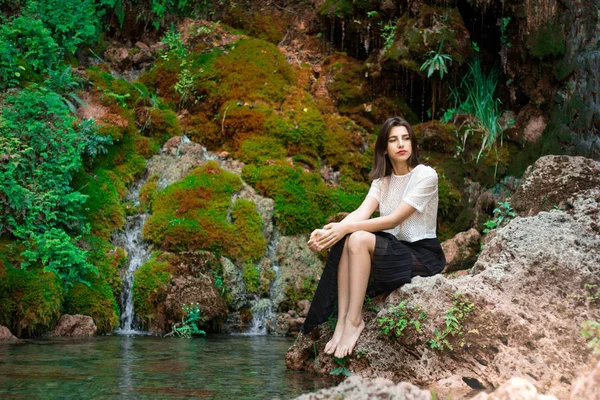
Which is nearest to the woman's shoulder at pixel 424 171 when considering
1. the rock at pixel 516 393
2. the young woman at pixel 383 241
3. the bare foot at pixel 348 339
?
the young woman at pixel 383 241

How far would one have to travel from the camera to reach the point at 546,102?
10.6m

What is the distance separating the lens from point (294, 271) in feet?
27.8

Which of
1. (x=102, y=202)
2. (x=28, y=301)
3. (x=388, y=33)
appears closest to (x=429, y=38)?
(x=388, y=33)

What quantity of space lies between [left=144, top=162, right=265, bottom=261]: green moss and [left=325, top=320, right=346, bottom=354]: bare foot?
3.88 metres

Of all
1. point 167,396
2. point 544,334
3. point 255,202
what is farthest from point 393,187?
point 255,202

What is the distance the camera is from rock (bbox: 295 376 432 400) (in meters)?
2.68

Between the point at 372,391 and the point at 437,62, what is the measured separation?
8.82 metres

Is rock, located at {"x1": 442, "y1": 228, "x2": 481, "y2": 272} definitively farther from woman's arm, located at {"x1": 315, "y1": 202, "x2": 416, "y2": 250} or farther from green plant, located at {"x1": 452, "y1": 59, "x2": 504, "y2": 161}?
woman's arm, located at {"x1": 315, "y1": 202, "x2": 416, "y2": 250}

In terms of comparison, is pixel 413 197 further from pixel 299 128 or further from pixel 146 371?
pixel 299 128

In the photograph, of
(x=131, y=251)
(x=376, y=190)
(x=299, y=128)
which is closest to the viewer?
(x=376, y=190)

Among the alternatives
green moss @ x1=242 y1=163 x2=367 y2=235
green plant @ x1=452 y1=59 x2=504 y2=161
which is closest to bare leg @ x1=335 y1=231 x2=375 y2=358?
green moss @ x1=242 y1=163 x2=367 y2=235

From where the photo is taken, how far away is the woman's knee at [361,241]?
4473 millimetres

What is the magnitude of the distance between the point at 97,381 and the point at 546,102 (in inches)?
362

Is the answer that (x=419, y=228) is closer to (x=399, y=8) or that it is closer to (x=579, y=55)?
(x=579, y=55)
